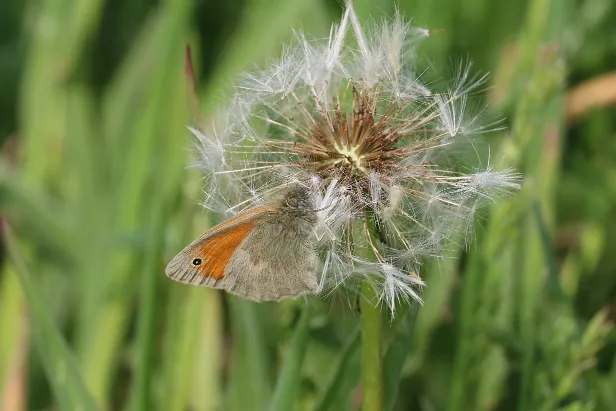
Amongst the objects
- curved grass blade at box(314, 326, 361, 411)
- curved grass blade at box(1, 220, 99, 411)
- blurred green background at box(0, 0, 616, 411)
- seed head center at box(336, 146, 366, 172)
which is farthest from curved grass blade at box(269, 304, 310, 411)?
curved grass blade at box(1, 220, 99, 411)

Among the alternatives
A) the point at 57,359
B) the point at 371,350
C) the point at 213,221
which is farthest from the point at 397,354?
the point at 57,359

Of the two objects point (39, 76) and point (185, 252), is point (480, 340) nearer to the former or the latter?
point (185, 252)

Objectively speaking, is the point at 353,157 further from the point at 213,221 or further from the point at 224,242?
the point at 213,221

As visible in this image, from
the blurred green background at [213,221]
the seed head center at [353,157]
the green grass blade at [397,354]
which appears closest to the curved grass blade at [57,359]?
the blurred green background at [213,221]

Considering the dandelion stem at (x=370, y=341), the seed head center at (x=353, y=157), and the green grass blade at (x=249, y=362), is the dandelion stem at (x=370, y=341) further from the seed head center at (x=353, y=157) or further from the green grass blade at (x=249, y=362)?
the green grass blade at (x=249, y=362)

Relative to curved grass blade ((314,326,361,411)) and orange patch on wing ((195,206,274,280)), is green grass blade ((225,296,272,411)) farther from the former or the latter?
orange patch on wing ((195,206,274,280))
